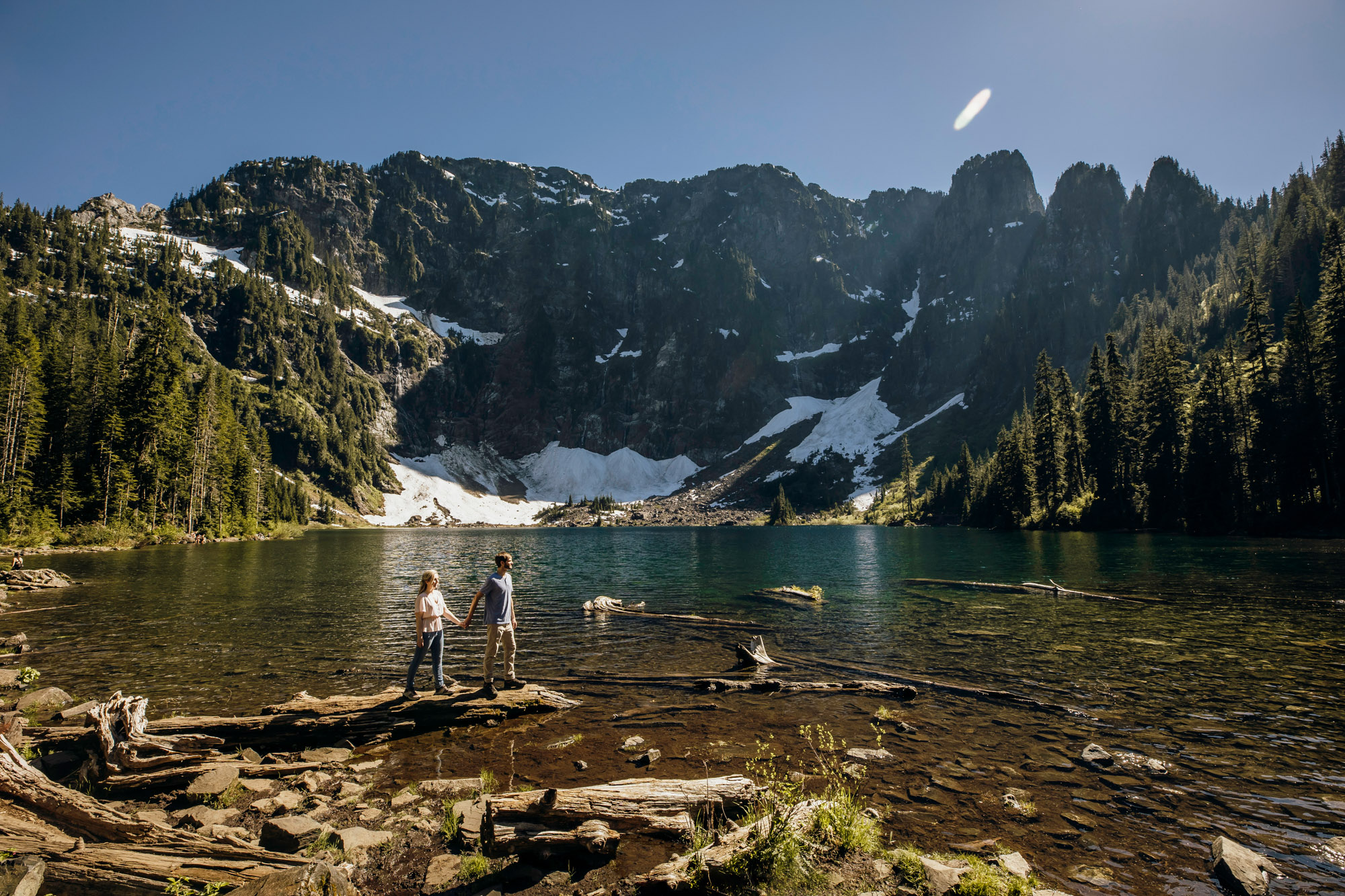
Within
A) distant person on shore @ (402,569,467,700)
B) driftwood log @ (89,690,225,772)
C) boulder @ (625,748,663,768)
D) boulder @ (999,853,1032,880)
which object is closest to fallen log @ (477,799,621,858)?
boulder @ (625,748,663,768)

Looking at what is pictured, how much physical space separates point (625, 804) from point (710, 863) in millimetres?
1823

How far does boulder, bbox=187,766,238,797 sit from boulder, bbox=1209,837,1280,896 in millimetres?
14516

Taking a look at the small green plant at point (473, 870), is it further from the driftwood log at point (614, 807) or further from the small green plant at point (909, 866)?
the small green plant at point (909, 866)

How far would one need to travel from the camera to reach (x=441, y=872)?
7156mm

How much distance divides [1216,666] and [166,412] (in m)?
99.9

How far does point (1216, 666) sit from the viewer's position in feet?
55.6

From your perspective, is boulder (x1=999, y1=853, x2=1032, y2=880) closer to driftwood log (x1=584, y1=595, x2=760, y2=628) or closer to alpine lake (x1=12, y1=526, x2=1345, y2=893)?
alpine lake (x1=12, y1=526, x2=1345, y2=893)

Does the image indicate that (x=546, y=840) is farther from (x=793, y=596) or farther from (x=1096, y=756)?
(x=793, y=596)

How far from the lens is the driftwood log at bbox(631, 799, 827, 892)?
Result: 5.99 meters

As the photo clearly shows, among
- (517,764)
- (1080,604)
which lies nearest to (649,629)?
(517,764)

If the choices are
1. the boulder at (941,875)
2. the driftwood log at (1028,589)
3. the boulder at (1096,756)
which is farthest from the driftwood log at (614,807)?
the driftwood log at (1028,589)

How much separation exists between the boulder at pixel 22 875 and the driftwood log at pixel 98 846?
245 mm

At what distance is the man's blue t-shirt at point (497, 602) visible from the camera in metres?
14.9

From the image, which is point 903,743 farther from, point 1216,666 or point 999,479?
point 999,479
